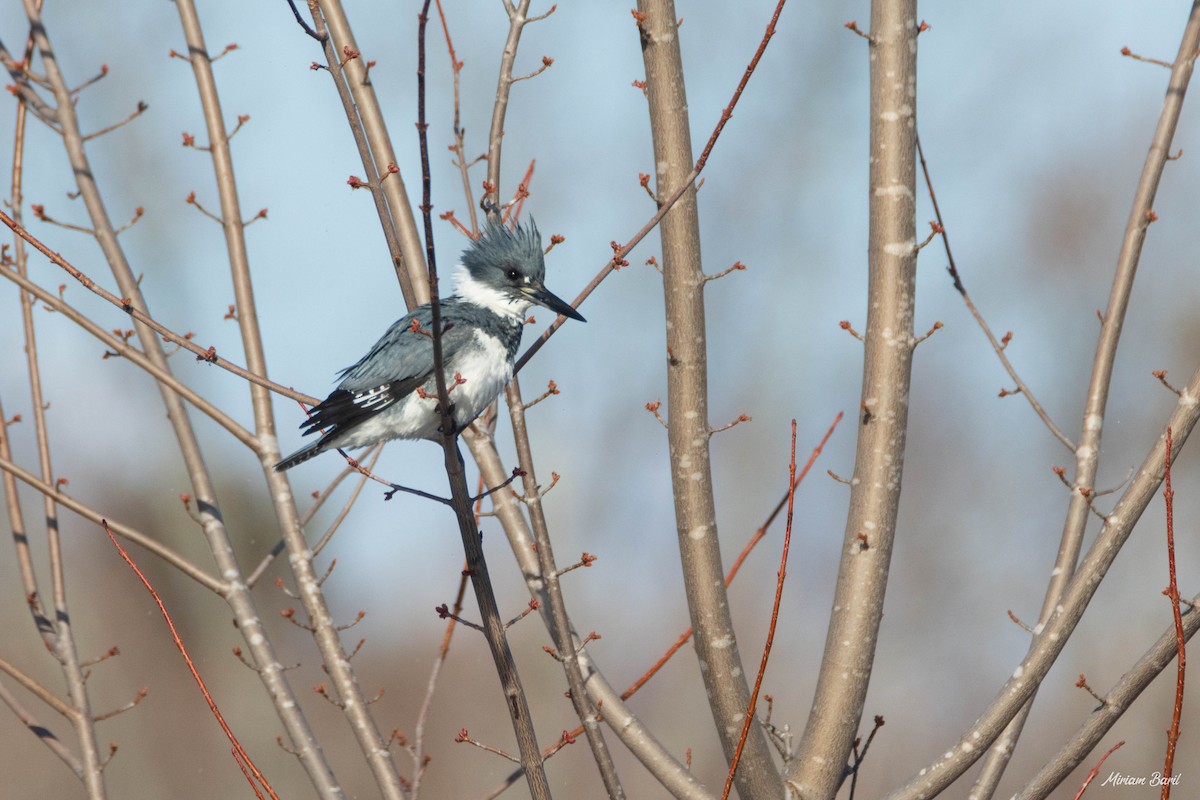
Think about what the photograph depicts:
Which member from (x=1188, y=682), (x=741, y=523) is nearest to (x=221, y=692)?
(x=741, y=523)

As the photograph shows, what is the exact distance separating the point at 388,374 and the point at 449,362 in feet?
0.77

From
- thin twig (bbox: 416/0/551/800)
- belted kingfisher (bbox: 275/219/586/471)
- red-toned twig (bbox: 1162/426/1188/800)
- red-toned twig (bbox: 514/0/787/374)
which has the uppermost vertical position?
belted kingfisher (bbox: 275/219/586/471)

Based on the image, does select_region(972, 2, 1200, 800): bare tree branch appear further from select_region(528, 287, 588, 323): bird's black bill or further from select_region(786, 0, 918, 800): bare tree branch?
select_region(528, 287, 588, 323): bird's black bill

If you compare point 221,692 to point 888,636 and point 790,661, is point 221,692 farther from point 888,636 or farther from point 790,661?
point 888,636

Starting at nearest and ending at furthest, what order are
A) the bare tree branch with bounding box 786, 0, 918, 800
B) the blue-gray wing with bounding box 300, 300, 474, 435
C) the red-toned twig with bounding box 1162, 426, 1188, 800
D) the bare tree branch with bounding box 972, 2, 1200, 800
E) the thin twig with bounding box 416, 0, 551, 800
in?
the red-toned twig with bounding box 1162, 426, 1188, 800 < the thin twig with bounding box 416, 0, 551, 800 < the bare tree branch with bounding box 786, 0, 918, 800 < the bare tree branch with bounding box 972, 2, 1200, 800 < the blue-gray wing with bounding box 300, 300, 474, 435

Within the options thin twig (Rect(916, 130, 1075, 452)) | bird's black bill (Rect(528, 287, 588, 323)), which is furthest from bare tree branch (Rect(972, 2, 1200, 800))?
bird's black bill (Rect(528, 287, 588, 323))

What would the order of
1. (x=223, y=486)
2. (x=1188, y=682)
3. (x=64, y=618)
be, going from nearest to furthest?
(x=64, y=618)
(x=1188, y=682)
(x=223, y=486)

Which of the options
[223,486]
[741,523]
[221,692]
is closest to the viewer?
[741,523]

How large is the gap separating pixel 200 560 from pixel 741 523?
21.9 feet

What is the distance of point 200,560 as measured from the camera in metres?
12.6

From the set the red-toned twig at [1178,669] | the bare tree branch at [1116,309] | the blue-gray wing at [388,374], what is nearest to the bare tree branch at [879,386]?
the bare tree branch at [1116,309]

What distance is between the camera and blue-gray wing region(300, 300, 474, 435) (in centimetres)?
314

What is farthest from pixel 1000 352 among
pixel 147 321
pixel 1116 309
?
pixel 147 321

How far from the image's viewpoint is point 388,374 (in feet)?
10.7
